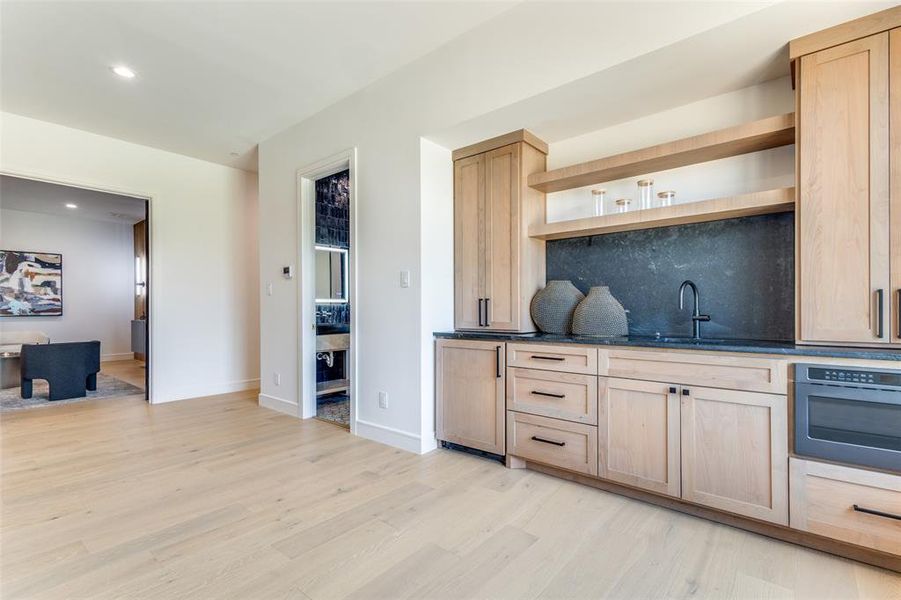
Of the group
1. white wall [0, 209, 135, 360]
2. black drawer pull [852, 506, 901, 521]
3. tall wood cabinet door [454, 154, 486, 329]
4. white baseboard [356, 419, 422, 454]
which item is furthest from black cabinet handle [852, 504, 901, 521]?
white wall [0, 209, 135, 360]

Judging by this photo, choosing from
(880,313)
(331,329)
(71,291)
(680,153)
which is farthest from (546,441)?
(71,291)

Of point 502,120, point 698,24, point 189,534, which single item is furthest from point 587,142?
point 189,534

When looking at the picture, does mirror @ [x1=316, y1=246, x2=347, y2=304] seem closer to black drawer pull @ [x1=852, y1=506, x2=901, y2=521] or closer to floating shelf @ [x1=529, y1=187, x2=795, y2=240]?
floating shelf @ [x1=529, y1=187, x2=795, y2=240]

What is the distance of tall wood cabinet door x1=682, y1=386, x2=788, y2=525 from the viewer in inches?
72.2

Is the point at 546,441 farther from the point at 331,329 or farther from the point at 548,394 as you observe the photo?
the point at 331,329

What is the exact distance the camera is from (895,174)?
67.7 inches

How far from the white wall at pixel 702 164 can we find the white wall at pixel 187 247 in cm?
408

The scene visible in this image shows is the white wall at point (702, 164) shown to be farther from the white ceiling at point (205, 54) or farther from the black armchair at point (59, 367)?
the black armchair at point (59, 367)

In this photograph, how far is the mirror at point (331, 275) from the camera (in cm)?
455

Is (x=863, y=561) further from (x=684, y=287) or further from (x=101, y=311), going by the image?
(x=101, y=311)

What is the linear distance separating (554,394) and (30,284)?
8843mm

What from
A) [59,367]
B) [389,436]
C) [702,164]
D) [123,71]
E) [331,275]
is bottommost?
[389,436]

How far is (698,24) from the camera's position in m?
1.89

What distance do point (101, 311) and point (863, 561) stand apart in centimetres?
1016
